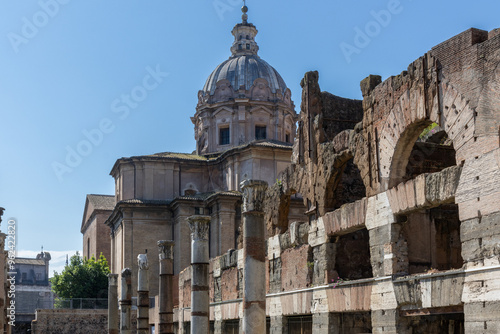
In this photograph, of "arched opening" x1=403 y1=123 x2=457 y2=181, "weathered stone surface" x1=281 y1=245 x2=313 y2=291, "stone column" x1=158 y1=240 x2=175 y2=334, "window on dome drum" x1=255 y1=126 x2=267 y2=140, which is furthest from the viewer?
"window on dome drum" x1=255 y1=126 x2=267 y2=140

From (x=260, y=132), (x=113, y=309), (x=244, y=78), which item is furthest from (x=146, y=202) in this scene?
(x=113, y=309)

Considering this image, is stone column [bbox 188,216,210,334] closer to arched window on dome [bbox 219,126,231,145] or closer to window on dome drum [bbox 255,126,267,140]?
window on dome drum [bbox 255,126,267,140]

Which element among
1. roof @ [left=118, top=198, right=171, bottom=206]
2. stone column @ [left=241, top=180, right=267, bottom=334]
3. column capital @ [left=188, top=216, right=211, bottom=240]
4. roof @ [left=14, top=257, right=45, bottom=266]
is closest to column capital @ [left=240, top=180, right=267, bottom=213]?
stone column @ [left=241, top=180, right=267, bottom=334]

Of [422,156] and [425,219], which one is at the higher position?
[422,156]

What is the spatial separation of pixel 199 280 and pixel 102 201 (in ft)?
122

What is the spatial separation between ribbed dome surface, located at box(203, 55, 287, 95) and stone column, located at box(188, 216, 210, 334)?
93.7 ft

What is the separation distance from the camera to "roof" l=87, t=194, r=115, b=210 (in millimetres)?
53781

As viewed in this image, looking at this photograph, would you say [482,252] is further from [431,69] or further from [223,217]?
[223,217]

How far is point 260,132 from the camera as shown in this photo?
154 ft

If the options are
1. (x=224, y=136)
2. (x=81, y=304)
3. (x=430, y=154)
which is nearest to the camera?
(x=430, y=154)

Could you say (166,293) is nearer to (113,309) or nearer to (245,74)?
(113,309)

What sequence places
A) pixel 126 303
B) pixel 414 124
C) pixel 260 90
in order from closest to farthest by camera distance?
pixel 414 124 < pixel 126 303 < pixel 260 90

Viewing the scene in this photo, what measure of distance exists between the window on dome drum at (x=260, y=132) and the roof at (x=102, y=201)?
13.3 m

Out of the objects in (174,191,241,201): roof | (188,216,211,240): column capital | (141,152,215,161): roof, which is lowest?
(188,216,211,240): column capital
